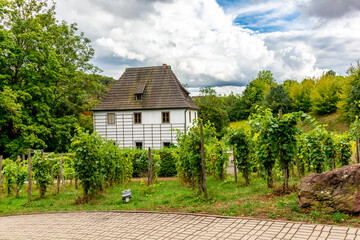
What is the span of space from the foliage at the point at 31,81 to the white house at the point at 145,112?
3.64m

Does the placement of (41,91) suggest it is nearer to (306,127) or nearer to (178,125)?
(178,125)

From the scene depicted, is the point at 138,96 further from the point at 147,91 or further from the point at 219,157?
the point at 219,157

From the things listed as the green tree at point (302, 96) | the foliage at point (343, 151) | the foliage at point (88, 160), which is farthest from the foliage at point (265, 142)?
the green tree at point (302, 96)

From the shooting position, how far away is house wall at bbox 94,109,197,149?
26906mm

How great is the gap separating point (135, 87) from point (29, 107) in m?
10.0

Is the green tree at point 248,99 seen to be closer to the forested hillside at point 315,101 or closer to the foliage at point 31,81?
the forested hillside at point 315,101

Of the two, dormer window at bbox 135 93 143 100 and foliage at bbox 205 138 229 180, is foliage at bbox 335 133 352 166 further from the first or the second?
dormer window at bbox 135 93 143 100

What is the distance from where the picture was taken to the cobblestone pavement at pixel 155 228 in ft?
17.7

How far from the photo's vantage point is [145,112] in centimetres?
2767

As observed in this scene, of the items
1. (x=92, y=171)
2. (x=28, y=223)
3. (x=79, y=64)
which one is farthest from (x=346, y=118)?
(x=28, y=223)

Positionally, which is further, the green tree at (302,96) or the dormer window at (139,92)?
the green tree at (302,96)

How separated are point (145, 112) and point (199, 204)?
20231 mm

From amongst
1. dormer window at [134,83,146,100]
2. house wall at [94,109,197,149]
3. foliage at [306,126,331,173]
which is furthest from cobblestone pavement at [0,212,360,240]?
dormer window at [134,83,146,100]

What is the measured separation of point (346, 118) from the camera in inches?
1350
